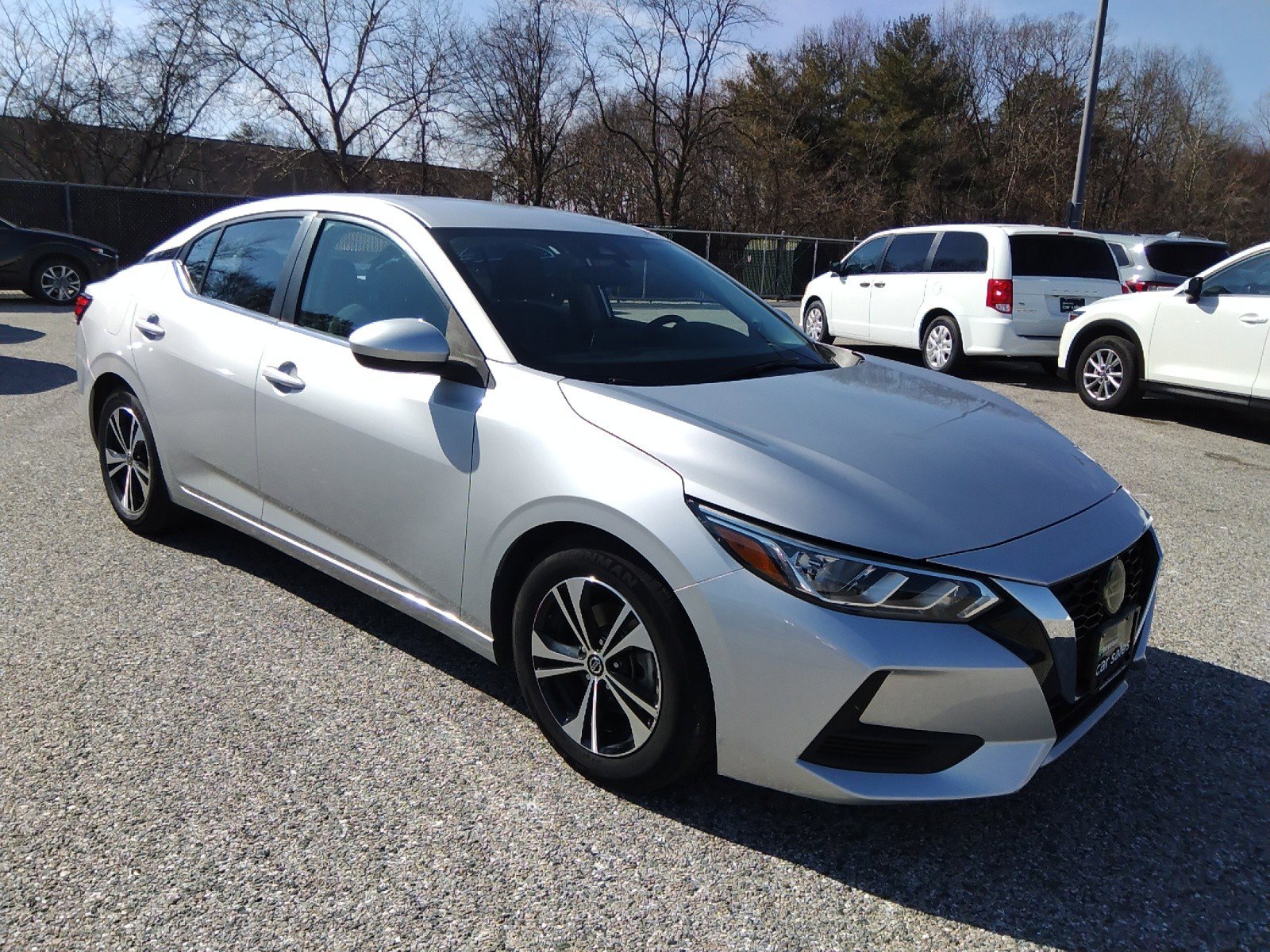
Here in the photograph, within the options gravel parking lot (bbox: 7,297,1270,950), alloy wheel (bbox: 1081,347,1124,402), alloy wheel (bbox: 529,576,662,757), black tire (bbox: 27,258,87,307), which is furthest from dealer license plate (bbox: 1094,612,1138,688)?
black tire (bbox: 27,258,87,307)

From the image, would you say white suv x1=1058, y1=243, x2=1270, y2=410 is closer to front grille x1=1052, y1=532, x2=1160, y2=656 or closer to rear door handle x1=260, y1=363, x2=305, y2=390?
front grille x1=1052, y1=532, x2=1160, y2=656

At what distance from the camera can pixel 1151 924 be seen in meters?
2.32

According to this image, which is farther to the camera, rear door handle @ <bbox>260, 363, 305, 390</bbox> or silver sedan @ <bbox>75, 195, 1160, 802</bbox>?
rear door handle @ <bbox>260, 363, 305, 390</bbox>

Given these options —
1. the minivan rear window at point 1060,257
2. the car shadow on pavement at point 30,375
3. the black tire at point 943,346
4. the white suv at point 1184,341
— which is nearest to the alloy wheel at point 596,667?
the white suv at point 1184,341

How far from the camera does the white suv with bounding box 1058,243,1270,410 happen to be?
801 centimetres

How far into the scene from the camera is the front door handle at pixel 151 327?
4.34 meters

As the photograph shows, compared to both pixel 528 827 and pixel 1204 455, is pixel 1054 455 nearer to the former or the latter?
pixel 528 827

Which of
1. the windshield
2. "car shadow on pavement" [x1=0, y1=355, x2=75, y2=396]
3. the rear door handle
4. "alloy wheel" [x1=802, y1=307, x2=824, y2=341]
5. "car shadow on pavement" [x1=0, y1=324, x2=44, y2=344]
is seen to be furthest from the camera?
"alloy wheel" [x1=802, y1=307, x2=824, y2=341]

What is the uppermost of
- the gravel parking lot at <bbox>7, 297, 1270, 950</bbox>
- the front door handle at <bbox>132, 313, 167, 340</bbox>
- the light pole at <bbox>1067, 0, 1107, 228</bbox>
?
the light pole at <bbox>1067, 0, 1107, 228</bbox>

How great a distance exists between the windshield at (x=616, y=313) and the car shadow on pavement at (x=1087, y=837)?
1.18 metres

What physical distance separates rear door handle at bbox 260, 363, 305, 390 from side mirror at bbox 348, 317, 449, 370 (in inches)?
22.5

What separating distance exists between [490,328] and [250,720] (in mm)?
1432

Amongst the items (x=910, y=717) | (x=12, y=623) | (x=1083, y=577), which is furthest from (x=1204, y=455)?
(x=12, y=623)

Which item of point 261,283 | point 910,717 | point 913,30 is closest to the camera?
point 910,717
